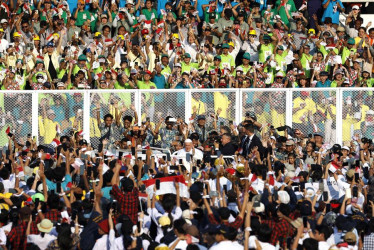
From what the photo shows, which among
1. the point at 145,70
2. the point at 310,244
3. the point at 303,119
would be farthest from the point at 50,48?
the point at 310,244

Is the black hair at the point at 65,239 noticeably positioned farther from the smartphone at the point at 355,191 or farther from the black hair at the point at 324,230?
the smartphone at the point at 355,191

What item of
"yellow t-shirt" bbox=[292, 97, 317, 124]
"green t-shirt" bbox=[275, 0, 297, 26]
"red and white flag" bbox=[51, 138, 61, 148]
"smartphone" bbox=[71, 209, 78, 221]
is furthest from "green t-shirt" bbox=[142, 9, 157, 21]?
"smartphone" bbox=[71, 209, 78, 221]

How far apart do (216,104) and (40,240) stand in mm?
10584

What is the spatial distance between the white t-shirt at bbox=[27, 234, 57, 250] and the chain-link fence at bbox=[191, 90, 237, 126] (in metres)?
Answer: 10.2

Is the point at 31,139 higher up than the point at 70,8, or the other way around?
the point at 70,8

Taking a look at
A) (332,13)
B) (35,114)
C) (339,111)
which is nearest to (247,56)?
(339,111)

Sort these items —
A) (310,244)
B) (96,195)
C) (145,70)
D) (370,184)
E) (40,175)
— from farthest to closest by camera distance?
(145,70) → (370,184) → (40,175) → (96,195) → (310,244)

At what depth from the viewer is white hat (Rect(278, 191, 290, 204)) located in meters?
18.0

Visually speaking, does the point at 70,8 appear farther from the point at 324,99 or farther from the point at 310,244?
the point at 310,244

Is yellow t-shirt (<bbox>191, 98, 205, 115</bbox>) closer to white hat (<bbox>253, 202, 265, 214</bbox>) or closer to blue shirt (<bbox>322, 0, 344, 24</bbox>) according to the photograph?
blue shirt (<bbox>322, 0, 344, 24</bbox>)

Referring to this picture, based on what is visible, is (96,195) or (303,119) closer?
(96,195)

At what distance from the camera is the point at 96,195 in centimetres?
1744

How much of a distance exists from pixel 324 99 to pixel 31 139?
6.66 metres

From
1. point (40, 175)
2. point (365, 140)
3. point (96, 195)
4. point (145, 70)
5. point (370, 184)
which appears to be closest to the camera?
point (96, 195)
